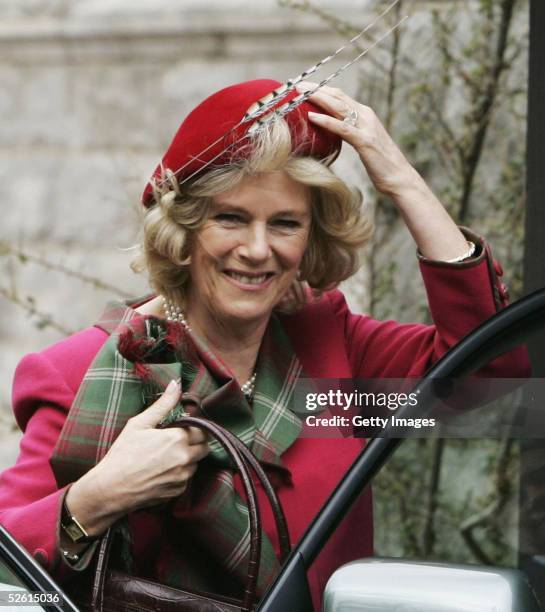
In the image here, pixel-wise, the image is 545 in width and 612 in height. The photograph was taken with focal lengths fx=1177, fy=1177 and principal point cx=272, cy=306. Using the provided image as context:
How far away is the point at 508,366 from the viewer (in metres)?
1.63

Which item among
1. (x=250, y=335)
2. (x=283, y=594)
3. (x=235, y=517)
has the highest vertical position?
(x=250, y=335)

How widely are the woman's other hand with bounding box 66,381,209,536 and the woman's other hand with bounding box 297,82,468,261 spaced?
613 mm

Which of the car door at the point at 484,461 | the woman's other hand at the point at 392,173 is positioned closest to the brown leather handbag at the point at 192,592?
the car door at the point at 484,461

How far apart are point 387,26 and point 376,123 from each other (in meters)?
2.13

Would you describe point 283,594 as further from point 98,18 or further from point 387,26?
point 98,18

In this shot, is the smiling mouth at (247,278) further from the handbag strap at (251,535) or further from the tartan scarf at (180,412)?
the handbag strap at (251,535)

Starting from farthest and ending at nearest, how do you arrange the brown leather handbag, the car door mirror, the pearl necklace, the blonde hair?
1. the pearl necklace
2. the blonde hair
3. the brown leather handbag
4. the car door mirror

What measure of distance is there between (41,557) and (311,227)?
2.82 ft

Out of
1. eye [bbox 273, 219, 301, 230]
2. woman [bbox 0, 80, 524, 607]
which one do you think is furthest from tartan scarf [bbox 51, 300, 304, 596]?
eye [bbox 273, 219, 301, 230]

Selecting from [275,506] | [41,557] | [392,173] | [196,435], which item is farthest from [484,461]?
[41,557]

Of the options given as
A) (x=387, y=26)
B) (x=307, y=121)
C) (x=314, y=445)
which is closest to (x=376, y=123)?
(x=307, y=121)

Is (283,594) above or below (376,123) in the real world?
below

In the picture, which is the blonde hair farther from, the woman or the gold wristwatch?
the gold wristwatch

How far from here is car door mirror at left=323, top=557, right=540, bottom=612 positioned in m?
1.39
